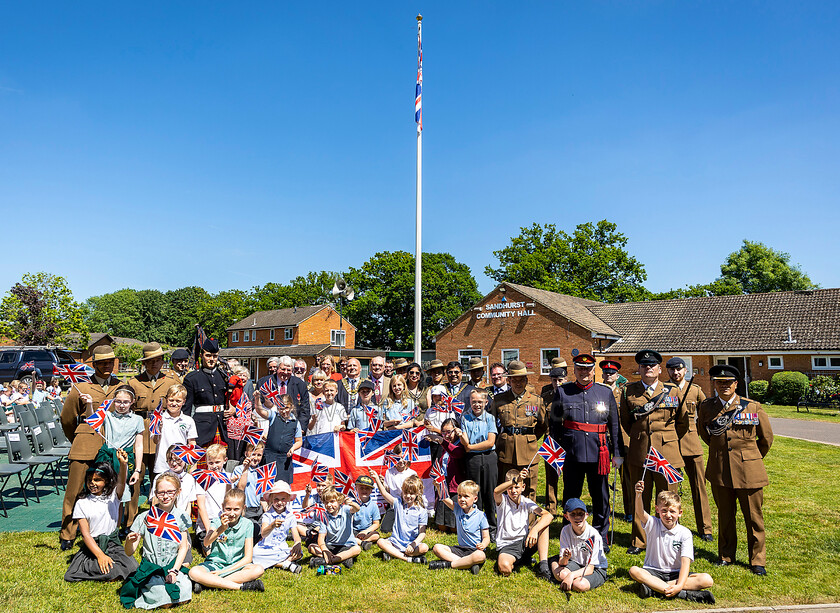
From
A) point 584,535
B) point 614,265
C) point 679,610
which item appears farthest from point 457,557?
point 614,265

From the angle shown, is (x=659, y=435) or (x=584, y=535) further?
(x=659, y=435)

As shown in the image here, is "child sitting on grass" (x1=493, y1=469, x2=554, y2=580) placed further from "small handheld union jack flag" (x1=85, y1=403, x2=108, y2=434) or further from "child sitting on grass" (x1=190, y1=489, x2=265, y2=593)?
"small handheld union jack flag" (x1=85, y1=403, x2=108, y2=434)

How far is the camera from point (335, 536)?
20.0ft

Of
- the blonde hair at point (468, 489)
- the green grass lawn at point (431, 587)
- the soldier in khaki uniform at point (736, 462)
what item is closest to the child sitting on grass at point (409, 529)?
the green grass lawn at point (431, 587)

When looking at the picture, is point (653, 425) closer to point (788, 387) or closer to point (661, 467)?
point (661, 467)

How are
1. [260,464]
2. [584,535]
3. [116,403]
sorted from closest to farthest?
1. [584,535]
2. [116,403]
3. [260,464]

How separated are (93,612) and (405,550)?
3044 mm

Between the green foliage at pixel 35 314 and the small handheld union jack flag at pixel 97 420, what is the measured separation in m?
39.2

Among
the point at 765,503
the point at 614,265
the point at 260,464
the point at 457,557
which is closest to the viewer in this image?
the point at 457,557

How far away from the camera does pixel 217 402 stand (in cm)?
759

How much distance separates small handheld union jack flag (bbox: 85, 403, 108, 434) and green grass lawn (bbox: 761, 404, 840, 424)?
21.3m

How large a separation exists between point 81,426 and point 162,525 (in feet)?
6.28

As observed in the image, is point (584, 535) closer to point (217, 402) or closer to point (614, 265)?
point (217, 402)

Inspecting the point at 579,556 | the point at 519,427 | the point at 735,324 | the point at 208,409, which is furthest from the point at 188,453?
the point at 735,324
